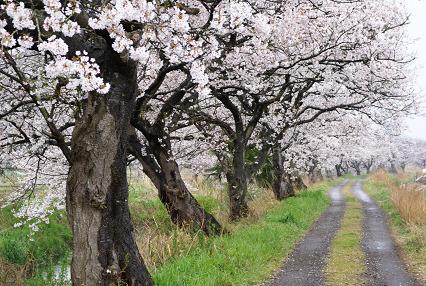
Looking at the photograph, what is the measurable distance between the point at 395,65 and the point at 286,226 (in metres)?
6.55

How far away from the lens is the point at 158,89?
40.7 ft

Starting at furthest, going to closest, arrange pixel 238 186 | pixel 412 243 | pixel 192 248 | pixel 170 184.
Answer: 1. pixel 238 186
2. pixel 170 184
3. pixel 412 243
4. pixel 192 248

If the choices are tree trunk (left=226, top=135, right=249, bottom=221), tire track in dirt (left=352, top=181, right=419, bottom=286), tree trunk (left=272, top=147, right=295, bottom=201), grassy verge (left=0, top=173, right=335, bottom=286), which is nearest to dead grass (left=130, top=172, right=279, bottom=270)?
grassy verge (left=0, top=173, right=335, bottom=286)

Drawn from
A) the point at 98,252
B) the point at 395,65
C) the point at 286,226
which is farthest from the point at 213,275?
the point at 395,65

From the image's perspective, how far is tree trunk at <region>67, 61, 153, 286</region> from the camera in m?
5.83


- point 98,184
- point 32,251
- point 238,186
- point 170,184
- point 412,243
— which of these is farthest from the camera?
point 238,186

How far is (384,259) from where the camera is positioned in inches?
399

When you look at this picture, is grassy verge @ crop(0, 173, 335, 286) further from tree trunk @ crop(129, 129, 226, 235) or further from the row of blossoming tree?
the row of blossoming tree

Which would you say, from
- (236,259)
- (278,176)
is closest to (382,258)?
(236,259)

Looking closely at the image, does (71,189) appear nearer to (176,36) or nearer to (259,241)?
(176,36)

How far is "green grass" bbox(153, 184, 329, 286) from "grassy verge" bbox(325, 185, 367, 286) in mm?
1044

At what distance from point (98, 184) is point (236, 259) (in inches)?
153

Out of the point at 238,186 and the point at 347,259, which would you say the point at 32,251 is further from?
the point at 347,259

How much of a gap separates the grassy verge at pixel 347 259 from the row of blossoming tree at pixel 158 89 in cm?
302
